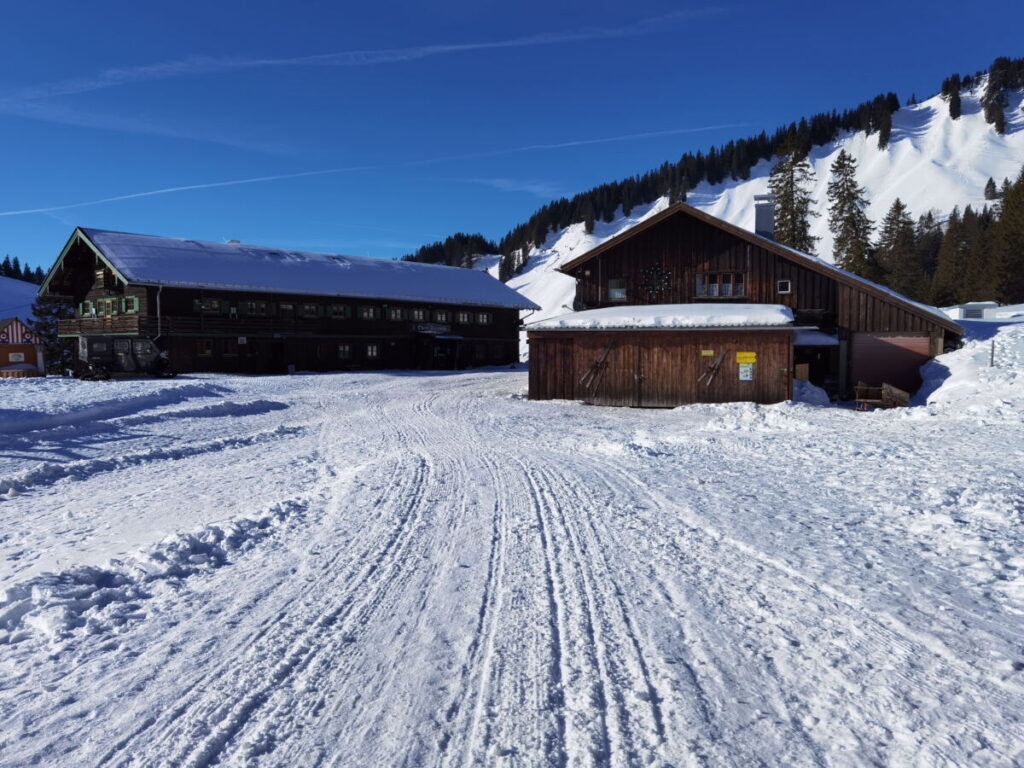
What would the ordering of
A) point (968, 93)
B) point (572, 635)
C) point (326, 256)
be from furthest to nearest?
point (968, 93) < point (326, 256) < point (572, 635)

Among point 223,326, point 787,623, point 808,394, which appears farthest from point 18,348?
point 787,623

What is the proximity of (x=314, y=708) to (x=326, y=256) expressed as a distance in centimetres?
4520

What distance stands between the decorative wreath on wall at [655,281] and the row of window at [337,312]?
896 inches

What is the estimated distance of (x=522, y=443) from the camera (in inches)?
484

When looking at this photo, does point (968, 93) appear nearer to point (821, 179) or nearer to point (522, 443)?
point (821, 179)

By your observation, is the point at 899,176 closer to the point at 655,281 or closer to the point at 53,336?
the point at 655,281

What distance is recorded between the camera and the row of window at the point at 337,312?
119ft

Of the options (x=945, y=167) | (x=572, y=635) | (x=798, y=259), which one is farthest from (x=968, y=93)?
(x=572, y=635)

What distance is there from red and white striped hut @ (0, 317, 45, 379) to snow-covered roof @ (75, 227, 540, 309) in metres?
12.4

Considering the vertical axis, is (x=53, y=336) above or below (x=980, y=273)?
below

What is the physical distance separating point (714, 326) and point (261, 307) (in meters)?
29.3

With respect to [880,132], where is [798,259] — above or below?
below

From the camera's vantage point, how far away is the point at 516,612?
14.3ft

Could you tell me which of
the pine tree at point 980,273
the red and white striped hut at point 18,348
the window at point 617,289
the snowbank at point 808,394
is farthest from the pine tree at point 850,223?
the red and white striped hut at point 18,348
